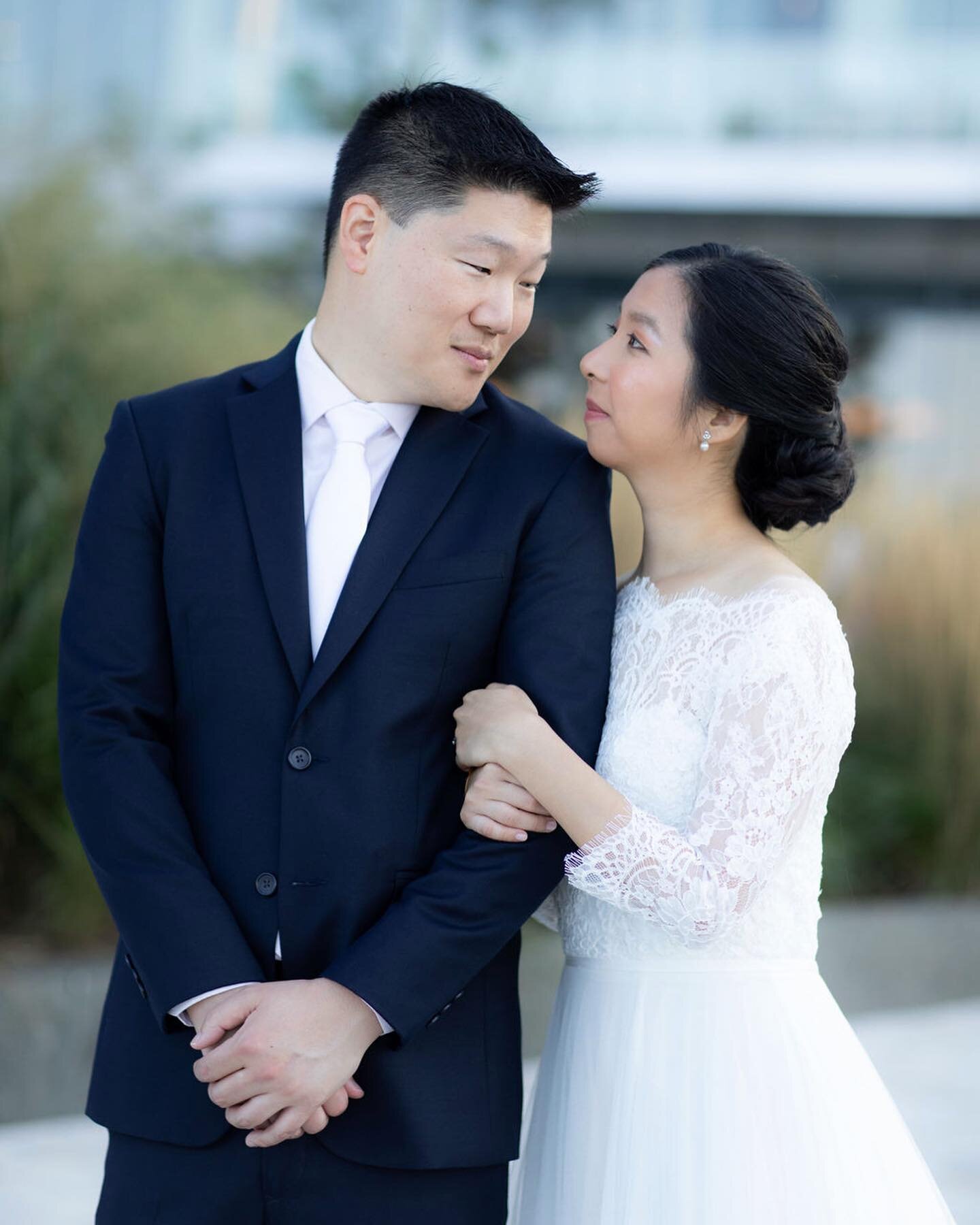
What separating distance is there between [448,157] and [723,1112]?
1360 mm

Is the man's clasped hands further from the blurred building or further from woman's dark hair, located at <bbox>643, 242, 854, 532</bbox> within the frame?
the blurred building

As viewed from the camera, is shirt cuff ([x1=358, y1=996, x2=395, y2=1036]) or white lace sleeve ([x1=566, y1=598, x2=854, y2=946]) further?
white lace sleeve ([x1=566, y1=598, x2=854, y2=946])

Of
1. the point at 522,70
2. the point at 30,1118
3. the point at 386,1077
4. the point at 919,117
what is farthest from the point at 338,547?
the point at 919,117

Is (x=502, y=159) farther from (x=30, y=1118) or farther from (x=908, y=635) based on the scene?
(x=908, y=635)

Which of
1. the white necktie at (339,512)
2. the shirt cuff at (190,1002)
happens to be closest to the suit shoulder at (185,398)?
the white necktie at (339,512)

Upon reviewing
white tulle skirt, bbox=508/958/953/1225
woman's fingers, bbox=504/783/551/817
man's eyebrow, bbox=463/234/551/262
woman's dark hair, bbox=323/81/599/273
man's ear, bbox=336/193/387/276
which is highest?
woman's dark hair, bbox=323/81/599/273

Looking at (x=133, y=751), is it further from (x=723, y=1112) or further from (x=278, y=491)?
(x=723, y=1112)

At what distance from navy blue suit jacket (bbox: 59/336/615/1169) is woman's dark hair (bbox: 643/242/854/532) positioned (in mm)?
390

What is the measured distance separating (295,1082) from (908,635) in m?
4.46

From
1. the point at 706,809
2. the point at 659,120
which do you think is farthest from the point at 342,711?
the point at 659,120

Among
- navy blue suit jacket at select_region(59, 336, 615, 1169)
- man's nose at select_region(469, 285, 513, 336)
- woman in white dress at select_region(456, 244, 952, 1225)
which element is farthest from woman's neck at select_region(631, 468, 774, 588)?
man's nose at select_region(469, 285, 513, 336)

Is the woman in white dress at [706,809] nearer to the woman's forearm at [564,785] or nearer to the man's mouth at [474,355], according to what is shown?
the woman's forearm at [564,785]

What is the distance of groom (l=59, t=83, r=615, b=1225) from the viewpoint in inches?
69.4

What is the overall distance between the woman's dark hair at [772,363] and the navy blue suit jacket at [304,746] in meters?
0.39
